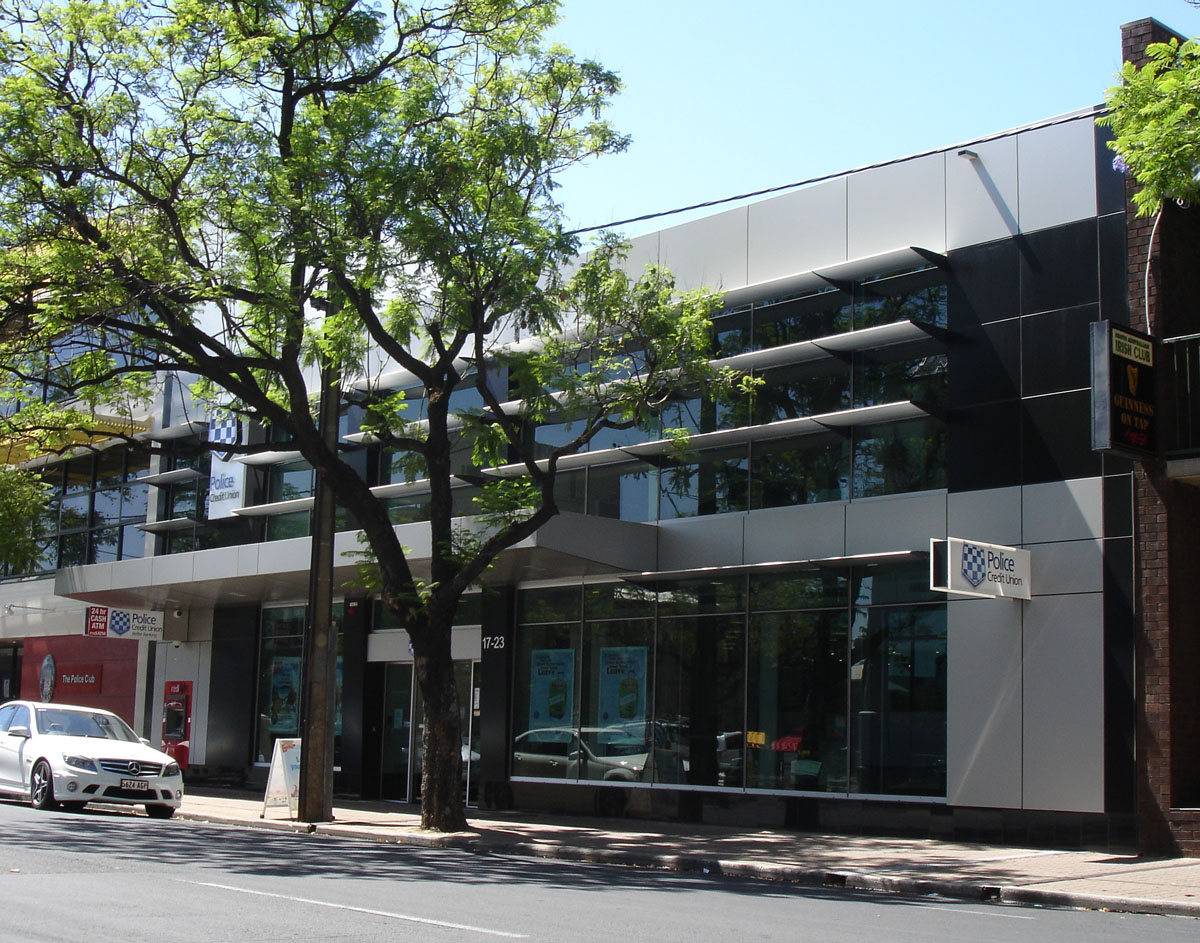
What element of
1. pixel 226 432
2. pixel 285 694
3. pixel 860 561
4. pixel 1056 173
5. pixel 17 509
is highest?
pixel 1056 173

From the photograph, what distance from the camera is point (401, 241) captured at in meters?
15.5

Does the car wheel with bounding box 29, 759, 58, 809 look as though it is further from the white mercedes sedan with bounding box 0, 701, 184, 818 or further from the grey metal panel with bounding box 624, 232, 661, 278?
the grey metal panel with bounding box 624, 232, 661, 278

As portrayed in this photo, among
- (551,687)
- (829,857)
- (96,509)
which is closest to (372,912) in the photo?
(829,857)

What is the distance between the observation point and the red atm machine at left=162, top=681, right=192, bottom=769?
2883 centimetres

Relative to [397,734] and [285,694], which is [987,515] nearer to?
[397,734]

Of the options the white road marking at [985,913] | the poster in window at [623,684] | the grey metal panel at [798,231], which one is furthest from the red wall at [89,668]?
the white road marking at [985,913]

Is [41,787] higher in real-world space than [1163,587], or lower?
lower

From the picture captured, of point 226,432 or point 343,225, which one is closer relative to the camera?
point 343,225

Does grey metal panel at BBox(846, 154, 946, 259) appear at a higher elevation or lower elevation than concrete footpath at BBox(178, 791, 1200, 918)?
higher

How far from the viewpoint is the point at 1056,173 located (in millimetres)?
16594

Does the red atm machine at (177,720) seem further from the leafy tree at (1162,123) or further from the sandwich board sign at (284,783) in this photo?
the leafy tree at (1162,123)

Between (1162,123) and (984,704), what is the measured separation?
749 centimetres

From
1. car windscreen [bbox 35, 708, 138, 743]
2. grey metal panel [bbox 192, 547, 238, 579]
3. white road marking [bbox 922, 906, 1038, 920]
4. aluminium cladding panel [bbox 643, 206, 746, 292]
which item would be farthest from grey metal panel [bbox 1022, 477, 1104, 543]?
grey metal panel [bbox 192, 547, 238, 579]

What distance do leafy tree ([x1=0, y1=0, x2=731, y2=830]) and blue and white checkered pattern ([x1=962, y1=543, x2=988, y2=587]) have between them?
388 centimetres
